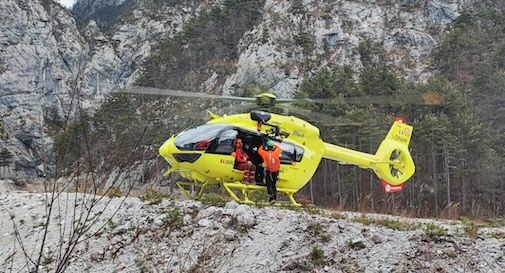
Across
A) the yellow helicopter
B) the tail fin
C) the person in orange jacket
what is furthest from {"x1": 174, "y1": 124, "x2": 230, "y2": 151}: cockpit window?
the tail fin

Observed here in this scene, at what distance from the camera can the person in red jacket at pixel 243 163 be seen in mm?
10625

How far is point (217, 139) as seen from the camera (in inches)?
412

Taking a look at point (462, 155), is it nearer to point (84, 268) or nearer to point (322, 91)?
point (322, 91)

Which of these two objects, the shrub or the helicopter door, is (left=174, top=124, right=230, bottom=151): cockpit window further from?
the shrub

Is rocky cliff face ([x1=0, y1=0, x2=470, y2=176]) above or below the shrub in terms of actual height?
above

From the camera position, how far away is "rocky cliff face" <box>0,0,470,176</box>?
61281 mm

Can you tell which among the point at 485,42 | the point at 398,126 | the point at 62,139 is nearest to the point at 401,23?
the point at 485,42

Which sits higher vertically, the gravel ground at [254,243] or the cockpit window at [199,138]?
the cockpit window at [199,138]

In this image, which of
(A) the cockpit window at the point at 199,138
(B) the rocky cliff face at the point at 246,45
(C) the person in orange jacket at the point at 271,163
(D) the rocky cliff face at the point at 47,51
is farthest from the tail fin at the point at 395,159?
(D) the rocky cliff face at the point at 47,51

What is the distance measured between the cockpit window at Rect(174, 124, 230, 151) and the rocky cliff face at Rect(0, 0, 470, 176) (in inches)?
1751

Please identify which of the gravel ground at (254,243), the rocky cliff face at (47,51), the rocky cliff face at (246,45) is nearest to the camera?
the gravel ground at (254,243)

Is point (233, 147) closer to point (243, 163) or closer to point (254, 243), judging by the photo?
point (243, 163)

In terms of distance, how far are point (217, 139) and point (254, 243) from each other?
308 centimetres

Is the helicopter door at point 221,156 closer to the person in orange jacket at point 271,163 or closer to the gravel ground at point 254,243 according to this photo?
the person in orange jacket at point 271,163
